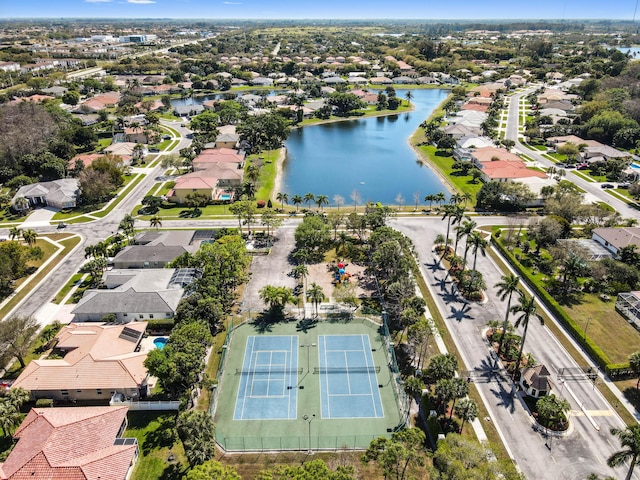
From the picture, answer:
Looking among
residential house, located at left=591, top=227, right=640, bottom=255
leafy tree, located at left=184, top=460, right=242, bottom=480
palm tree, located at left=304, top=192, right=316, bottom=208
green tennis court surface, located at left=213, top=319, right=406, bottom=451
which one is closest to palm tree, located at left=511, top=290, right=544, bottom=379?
green tennis court surface, located at left=213, top=319, right=406, bottom=451

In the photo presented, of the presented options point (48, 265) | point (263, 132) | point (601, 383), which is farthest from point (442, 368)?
point (263, 132)

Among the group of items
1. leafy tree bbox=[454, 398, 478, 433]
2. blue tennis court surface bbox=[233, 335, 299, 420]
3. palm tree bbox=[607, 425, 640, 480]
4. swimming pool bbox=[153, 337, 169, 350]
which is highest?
palm tree bbox=[607, 425, 640, 480]

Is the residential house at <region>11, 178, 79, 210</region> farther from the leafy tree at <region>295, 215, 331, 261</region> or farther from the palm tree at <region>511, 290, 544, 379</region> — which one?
the palm tree at <region>511, 290, 544, 379</region>

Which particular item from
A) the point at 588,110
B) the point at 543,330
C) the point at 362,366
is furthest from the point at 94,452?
the point at 588,110

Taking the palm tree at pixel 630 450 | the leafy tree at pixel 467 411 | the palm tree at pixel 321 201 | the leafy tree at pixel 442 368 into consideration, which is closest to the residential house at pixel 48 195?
the palm tree at pixel 321 201

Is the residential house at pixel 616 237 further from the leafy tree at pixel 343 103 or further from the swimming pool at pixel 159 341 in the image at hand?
the leafy tree at pixel 343 103

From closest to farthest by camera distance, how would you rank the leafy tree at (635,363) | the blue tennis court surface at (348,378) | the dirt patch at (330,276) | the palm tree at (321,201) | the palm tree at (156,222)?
1. the blue tennis court surface at (348,378)
2. the leafy tree at (635,363)
3. the dirt patch at (330,276)
4. the palm tree at (156,222)
5. the palm tree at (321,201)

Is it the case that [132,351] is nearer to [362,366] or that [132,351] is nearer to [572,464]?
[362,366]
